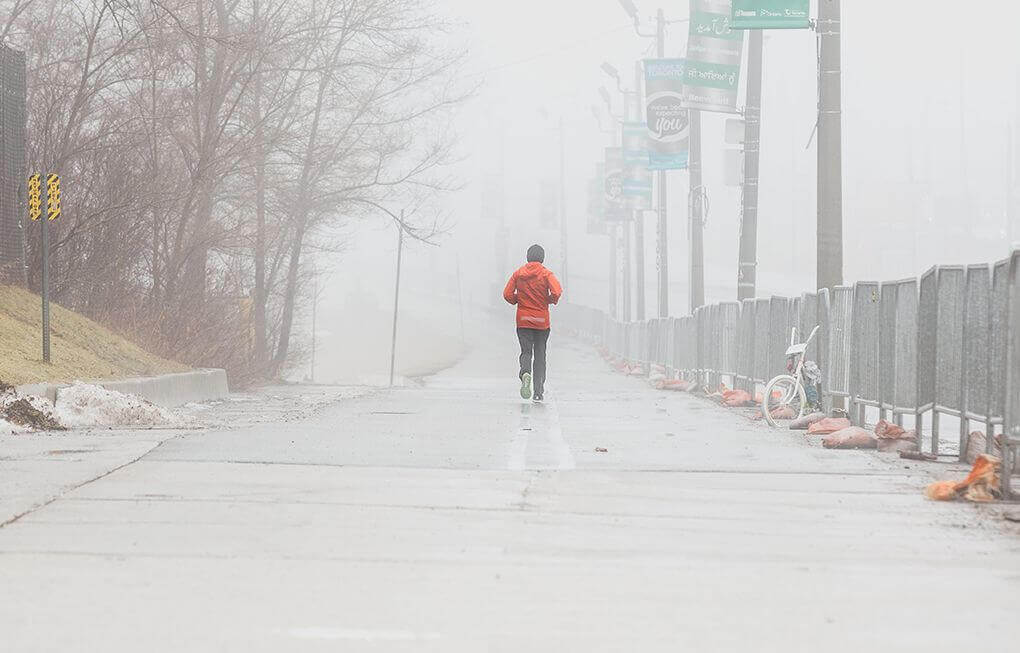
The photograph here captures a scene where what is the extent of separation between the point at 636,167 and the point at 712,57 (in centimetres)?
2089

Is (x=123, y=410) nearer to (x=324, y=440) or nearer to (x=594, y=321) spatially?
(x=324, y=440)

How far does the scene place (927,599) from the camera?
6832mm

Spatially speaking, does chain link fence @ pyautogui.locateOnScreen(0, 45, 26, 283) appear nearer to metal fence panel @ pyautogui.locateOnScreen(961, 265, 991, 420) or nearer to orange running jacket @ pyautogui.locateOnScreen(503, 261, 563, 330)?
orange running jacket @ pyautogui.locateOnScreen(503, 261, 563, 330)

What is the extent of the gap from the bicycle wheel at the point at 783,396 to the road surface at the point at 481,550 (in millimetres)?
4700

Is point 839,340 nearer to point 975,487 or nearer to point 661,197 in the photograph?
point 975,487

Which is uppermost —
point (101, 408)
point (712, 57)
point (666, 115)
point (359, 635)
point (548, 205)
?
point (548, 205)

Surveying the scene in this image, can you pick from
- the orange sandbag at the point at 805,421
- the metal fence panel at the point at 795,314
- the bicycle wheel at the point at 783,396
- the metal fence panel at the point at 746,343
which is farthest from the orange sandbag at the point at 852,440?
the metal fence panel at the point at 746,343

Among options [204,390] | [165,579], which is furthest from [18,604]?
[204,390]

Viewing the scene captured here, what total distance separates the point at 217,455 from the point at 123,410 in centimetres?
436

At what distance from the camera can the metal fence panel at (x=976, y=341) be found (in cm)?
1221

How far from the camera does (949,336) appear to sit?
1326 cm

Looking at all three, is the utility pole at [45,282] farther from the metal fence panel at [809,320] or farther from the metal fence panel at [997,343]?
the metal fence panel at [997,343]

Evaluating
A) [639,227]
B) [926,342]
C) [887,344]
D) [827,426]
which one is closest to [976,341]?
[926,342]

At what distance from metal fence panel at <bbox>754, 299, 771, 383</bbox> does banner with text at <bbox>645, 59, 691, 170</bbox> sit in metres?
14.3
